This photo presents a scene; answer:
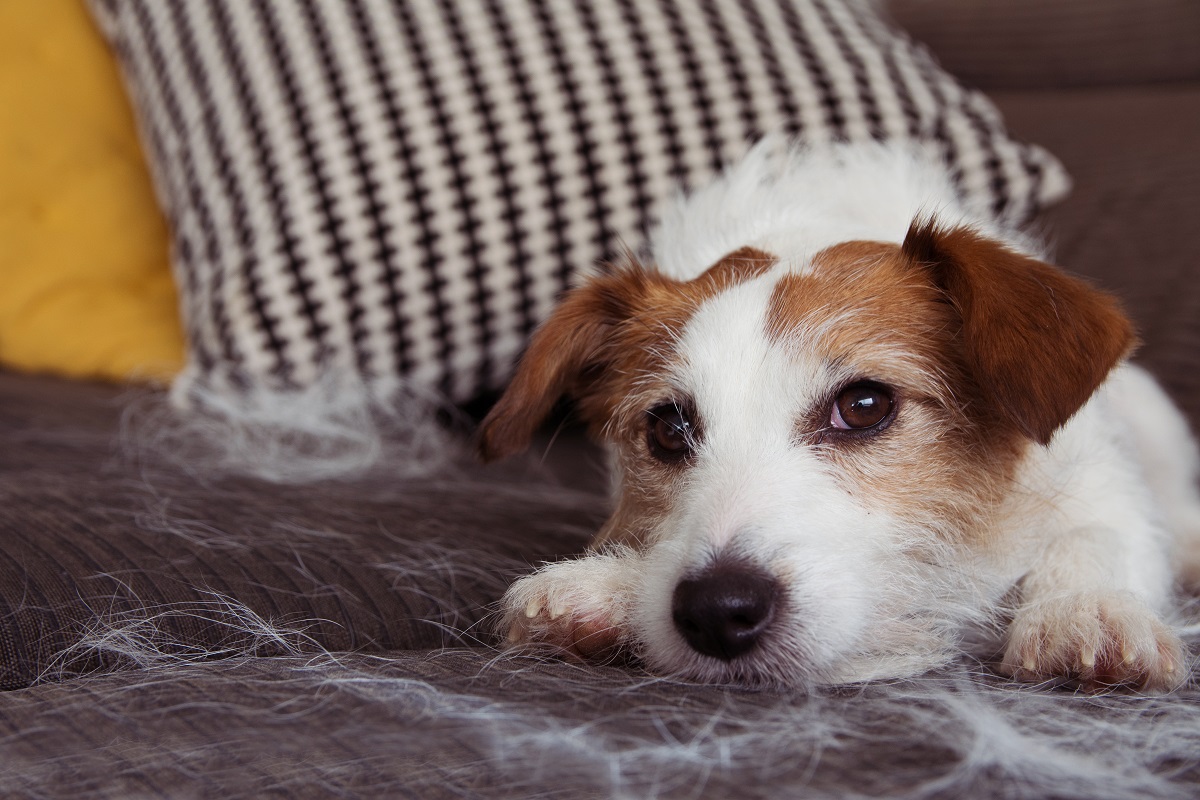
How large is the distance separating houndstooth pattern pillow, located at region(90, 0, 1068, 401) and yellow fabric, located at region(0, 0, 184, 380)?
10.7 inches

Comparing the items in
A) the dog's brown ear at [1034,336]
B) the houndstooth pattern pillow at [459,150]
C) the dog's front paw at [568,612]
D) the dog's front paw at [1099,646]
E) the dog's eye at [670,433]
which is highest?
the houndstooth pattern pillow at [459,150]

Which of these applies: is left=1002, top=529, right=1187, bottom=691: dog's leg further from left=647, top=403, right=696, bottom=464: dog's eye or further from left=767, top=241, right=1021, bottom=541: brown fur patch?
left=647, top=403, right=696, bottom=464: dog's eye

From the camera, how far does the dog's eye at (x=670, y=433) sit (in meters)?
1.07

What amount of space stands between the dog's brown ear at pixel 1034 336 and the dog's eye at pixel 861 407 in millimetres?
86

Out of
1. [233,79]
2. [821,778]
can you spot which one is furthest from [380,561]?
[233,79]

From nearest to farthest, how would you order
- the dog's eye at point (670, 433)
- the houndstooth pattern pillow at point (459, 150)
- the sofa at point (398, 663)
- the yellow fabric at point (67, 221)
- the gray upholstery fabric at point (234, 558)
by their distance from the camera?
the sofa at point (398, 663)
the gray upholstery fabric at point (234, 558)
the dog's eye at point (670, 433)
the houndstooth pattern pillow at point (459, 150)
the yellow fabric at point (67, 221)

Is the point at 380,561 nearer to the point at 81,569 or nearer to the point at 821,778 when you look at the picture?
the point at 81,569

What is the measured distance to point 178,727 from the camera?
718 millimetres

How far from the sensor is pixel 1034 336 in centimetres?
93

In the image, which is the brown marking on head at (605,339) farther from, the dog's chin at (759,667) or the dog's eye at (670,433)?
the dog's chin at (759,667)

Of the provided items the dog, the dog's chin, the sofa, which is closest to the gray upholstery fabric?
the sofa

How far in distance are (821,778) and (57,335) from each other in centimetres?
170

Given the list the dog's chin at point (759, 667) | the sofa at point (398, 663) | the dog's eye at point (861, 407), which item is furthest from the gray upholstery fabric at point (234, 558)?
the dog's eye at point (861, 407)

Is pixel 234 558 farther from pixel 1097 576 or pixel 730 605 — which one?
pixel 1097 576
